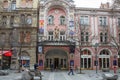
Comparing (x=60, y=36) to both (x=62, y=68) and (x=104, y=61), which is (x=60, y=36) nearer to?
(x=62, y=68)

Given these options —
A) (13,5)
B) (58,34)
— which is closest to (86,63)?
(58,34)

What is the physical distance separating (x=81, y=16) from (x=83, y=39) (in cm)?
466

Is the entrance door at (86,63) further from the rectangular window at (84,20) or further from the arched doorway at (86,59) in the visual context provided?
the rectangular window at (84,20)

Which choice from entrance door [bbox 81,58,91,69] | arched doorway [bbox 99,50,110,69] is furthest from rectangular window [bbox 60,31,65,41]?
arched doorway [bbox 99,50,110,69]

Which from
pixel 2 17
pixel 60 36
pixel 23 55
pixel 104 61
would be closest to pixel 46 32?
pixel 60 36

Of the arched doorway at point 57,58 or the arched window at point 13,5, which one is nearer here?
the arched doorway at point 57,58

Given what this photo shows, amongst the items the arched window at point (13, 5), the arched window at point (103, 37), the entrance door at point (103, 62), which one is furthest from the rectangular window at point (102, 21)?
the arched window at point (13, 5)

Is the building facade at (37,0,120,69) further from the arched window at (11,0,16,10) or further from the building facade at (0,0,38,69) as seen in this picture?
the arched window at (11,0,16,10)

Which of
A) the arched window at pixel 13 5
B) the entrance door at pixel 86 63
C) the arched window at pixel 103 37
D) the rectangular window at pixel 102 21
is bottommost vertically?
the entrance door at pixel 86 63

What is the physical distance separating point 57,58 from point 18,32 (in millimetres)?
9082

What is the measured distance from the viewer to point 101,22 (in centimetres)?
4775

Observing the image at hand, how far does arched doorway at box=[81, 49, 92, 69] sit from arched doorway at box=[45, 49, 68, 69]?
11.0 feet

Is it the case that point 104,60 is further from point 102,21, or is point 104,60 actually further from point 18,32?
point 18,32

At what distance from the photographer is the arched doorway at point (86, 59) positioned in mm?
46031
